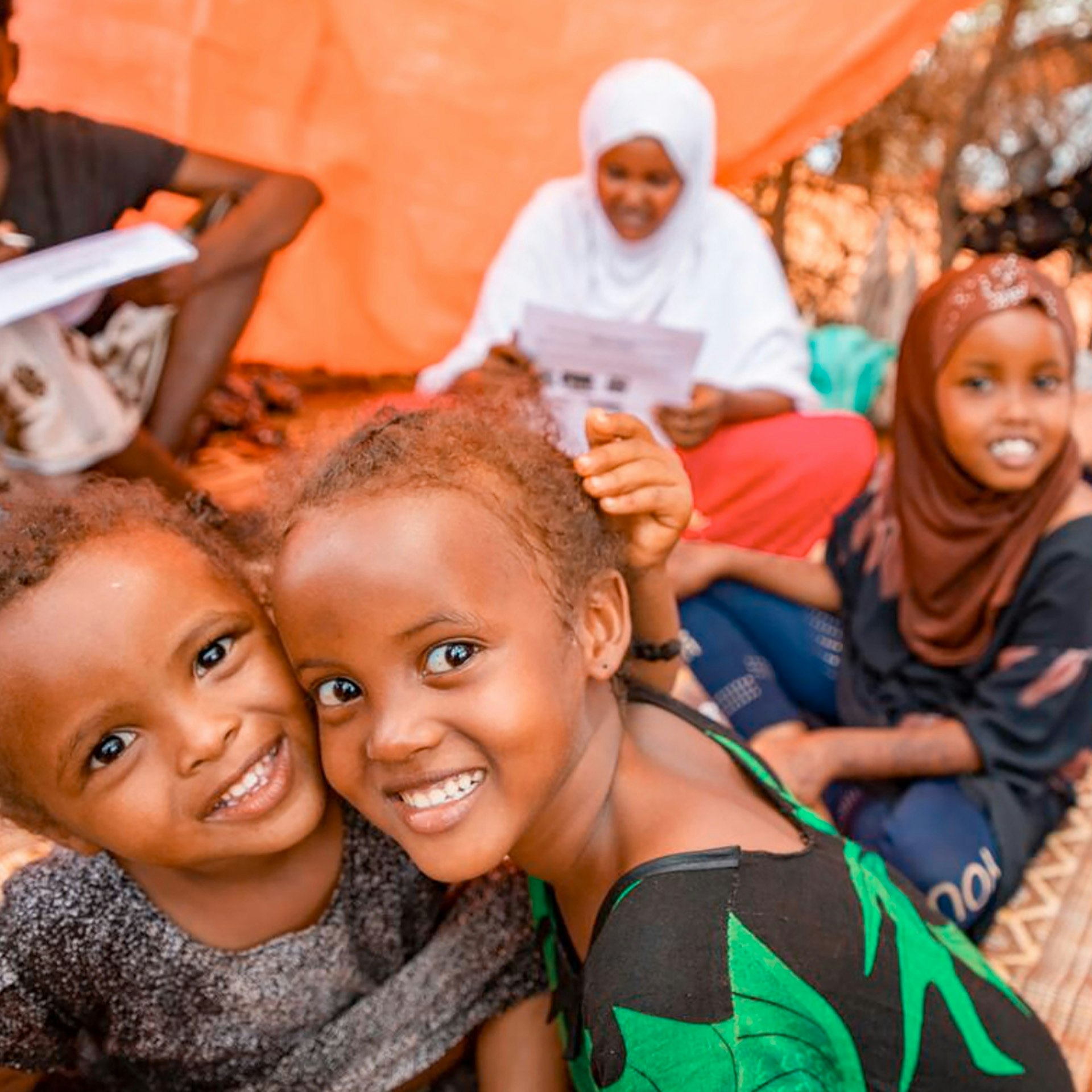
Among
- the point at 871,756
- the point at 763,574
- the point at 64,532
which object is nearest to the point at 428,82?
the point at 763,574

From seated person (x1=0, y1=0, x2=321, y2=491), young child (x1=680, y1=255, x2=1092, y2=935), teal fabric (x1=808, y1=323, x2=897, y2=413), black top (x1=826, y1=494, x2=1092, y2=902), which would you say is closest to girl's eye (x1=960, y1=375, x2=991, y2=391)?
young child (x1=680, y1=255, x2=1092, y2=935)

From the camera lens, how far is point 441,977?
3.55 ft

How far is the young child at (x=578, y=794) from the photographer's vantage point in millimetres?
759

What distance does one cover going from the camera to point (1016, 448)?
4.70 ft

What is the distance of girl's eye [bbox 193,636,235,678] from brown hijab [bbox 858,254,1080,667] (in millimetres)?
1113

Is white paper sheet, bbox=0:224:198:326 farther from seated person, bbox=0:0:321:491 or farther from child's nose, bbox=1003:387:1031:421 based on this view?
child's nose, bbox=1003:387:1031:421

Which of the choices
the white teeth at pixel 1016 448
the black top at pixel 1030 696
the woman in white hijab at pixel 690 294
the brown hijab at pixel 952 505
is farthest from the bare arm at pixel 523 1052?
the woman in white hijab at pixel 690 294

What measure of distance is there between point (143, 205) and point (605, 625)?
1.90 metres

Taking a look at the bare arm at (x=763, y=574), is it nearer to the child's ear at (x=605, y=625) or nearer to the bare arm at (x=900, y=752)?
the bare arm at (x=900, y=752)

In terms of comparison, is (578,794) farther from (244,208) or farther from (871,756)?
(244,208)

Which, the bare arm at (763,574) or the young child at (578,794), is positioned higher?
the young child at (578,794)

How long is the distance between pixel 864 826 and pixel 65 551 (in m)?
1.18

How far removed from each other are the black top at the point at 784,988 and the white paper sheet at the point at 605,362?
118cm

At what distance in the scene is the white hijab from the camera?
255 centimetres
